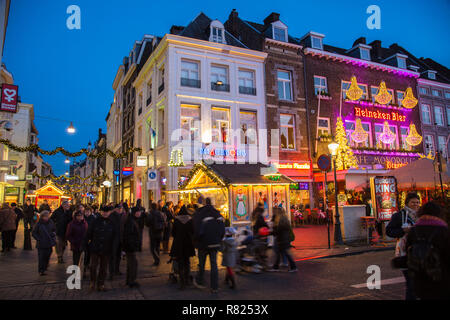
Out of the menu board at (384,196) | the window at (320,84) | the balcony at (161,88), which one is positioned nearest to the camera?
the menu board at (384,196)

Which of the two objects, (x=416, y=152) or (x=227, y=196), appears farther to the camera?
(x=416, y=152)

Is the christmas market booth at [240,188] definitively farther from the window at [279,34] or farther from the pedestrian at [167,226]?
the window at [279,34]

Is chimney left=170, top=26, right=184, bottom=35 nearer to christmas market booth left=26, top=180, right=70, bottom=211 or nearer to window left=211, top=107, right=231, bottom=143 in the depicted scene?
window left=211, top=107, right=231, bottom=143

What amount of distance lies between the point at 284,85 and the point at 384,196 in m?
13.1

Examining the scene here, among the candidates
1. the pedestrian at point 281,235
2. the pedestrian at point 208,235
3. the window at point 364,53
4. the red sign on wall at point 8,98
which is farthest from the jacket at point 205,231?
the window at point 364,53

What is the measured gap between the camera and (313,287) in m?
6.20

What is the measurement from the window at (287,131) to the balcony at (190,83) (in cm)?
656

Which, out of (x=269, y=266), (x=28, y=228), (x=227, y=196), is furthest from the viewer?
(x=227, y=196)

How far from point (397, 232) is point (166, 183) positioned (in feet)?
52.2

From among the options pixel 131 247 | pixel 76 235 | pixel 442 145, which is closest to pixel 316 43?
pixel 442 145

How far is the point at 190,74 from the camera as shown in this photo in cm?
2062

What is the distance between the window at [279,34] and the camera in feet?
76.9

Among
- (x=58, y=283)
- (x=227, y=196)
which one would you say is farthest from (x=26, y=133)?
(x=58, y=283)
